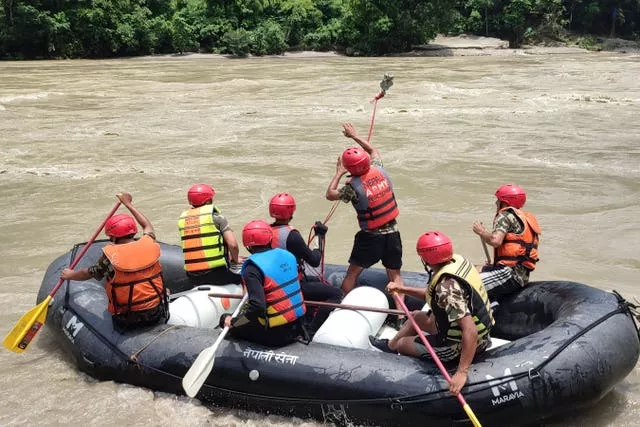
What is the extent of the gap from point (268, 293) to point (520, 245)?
1.66m

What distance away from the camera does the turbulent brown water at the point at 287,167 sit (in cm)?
461

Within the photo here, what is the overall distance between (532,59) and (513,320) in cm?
3061

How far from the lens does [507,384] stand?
353cm

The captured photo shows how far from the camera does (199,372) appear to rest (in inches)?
146

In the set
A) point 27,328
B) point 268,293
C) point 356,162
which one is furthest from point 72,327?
point 356,162

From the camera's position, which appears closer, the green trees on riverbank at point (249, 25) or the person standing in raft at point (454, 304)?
the person standing in raft at point (454, 304)

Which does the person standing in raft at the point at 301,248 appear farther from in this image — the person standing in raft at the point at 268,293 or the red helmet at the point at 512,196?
the red helmet at the point at 512,196

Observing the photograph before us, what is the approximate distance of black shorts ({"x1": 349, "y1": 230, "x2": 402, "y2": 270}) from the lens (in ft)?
15.6

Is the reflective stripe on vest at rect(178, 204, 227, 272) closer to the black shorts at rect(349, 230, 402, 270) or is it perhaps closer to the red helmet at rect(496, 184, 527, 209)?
the black shorts at rect(349, 230, 402, 270)

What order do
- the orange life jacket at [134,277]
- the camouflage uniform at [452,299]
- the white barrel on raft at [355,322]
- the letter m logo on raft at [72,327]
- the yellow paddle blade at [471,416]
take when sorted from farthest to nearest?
the letter m logo on raft at [72,327]
the white barrel on raft at [355,322]
the orange life jacket at [134,277]
the camouflage uniform at [452,299]
the yellow paddle blade at [471,416]

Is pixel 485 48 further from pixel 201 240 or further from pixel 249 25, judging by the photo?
pixel 201 240

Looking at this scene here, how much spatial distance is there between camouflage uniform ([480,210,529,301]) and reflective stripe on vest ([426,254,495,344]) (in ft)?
2.55

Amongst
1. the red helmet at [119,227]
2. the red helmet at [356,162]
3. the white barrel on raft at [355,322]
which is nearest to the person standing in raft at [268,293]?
the white barrel on raft at [355,322]

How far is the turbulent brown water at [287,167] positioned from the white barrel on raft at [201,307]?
1.75ft
